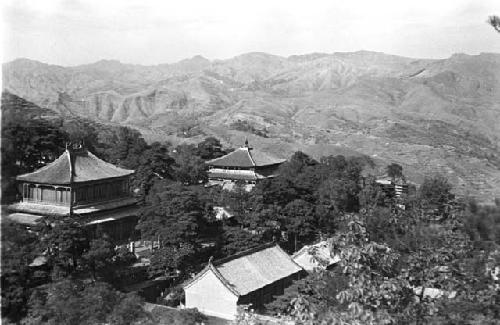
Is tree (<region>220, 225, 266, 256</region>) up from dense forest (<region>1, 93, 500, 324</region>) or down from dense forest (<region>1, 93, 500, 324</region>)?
down

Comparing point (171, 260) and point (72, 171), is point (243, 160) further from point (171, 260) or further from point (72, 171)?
point (171, 260)

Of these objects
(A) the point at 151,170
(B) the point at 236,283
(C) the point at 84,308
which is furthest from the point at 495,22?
(A) the point at 151,170

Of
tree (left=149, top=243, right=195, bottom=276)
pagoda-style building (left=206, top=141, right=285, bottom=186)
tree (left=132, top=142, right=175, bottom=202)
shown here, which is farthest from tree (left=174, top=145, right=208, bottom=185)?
tree (left=149, top=243, right=195, bottom=276)

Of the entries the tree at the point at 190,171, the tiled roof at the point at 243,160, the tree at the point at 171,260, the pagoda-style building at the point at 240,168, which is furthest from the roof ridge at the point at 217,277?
the tiled roof at the point at 243,160

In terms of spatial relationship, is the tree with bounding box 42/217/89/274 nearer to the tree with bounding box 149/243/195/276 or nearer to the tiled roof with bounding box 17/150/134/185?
the tree with bounding box 149/243/195/276

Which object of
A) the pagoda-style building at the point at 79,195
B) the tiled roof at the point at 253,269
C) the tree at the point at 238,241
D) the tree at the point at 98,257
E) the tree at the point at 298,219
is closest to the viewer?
the tree at the point at 98,257

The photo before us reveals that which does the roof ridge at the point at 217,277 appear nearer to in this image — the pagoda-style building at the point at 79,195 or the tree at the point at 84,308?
the tree at the point at 84,308

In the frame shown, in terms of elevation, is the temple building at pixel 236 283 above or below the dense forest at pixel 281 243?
below
